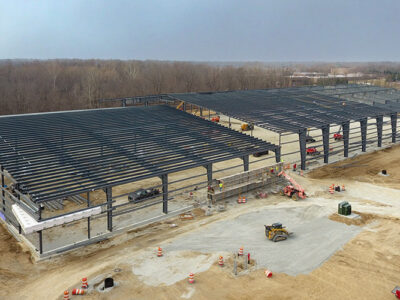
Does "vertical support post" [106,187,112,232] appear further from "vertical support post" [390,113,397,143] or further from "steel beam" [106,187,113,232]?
"vertical support post" [390,113,397,143]

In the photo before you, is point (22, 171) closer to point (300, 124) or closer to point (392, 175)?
point (300, 124)

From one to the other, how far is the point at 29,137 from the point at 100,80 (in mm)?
76308

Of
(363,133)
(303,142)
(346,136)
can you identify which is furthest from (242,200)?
(363,133)

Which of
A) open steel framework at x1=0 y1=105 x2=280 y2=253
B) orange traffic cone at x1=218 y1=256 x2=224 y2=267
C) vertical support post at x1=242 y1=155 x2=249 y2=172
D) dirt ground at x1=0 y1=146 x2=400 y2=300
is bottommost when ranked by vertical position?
dirt ground at x1=0 y1=146 x2=400 y2=300

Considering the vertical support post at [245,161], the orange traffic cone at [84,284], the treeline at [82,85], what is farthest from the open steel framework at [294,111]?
the treeline at [82,85]

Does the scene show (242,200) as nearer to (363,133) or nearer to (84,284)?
(84,284)

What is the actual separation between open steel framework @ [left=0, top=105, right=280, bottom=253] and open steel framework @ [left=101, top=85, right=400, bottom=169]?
4322 millimetres

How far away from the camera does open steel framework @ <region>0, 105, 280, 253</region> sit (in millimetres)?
20938

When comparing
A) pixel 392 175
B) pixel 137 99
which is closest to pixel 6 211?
pixel 137 99

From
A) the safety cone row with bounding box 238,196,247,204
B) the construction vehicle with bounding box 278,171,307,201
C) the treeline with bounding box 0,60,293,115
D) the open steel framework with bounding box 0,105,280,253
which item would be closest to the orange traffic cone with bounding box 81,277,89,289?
the open steel framework with bounding box 0,105,280,253

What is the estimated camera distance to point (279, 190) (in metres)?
29.5

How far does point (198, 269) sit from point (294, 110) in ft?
92.5

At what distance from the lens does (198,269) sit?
17766mm

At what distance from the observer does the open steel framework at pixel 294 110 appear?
117 feet
